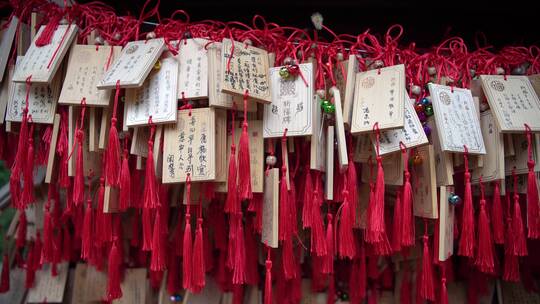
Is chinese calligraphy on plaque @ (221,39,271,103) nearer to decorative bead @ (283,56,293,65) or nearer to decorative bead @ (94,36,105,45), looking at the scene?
decorative bead @ (283,56,293,65)

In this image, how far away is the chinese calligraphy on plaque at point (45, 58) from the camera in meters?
1.00

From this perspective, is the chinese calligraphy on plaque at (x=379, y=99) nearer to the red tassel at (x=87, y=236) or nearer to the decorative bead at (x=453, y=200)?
the decorative bead at (x=453, y=200)

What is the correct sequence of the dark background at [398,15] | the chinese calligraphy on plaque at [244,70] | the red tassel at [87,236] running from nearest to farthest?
the chinese calligraphy on plaque at [244,70]
the red tassel at [87,236]
the dark background at [398,15]

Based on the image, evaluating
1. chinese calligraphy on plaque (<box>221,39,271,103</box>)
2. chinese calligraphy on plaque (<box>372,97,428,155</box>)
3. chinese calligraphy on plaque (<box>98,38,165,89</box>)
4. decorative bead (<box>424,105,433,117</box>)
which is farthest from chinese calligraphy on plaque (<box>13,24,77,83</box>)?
decorative bead (<box>424,105,433,117</box>)

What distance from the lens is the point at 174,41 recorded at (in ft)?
3.50

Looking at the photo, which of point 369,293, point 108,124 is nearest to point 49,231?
point 108,124

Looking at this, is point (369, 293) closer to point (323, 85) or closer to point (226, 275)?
point (226, 275)

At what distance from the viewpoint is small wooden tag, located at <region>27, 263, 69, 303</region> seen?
1315 mm

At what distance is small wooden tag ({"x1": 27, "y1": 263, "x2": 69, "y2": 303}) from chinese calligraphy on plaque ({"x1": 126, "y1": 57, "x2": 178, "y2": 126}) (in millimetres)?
609

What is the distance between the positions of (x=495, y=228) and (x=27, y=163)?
1042 mm

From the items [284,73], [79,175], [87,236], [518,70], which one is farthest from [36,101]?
[518,70]

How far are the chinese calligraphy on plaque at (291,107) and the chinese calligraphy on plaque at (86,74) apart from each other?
34cm

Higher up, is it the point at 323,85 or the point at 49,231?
the point at 323,85

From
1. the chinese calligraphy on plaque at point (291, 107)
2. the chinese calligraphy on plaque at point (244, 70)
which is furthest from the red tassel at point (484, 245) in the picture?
the chinese calligraphy on plaque at point (244, 70)
